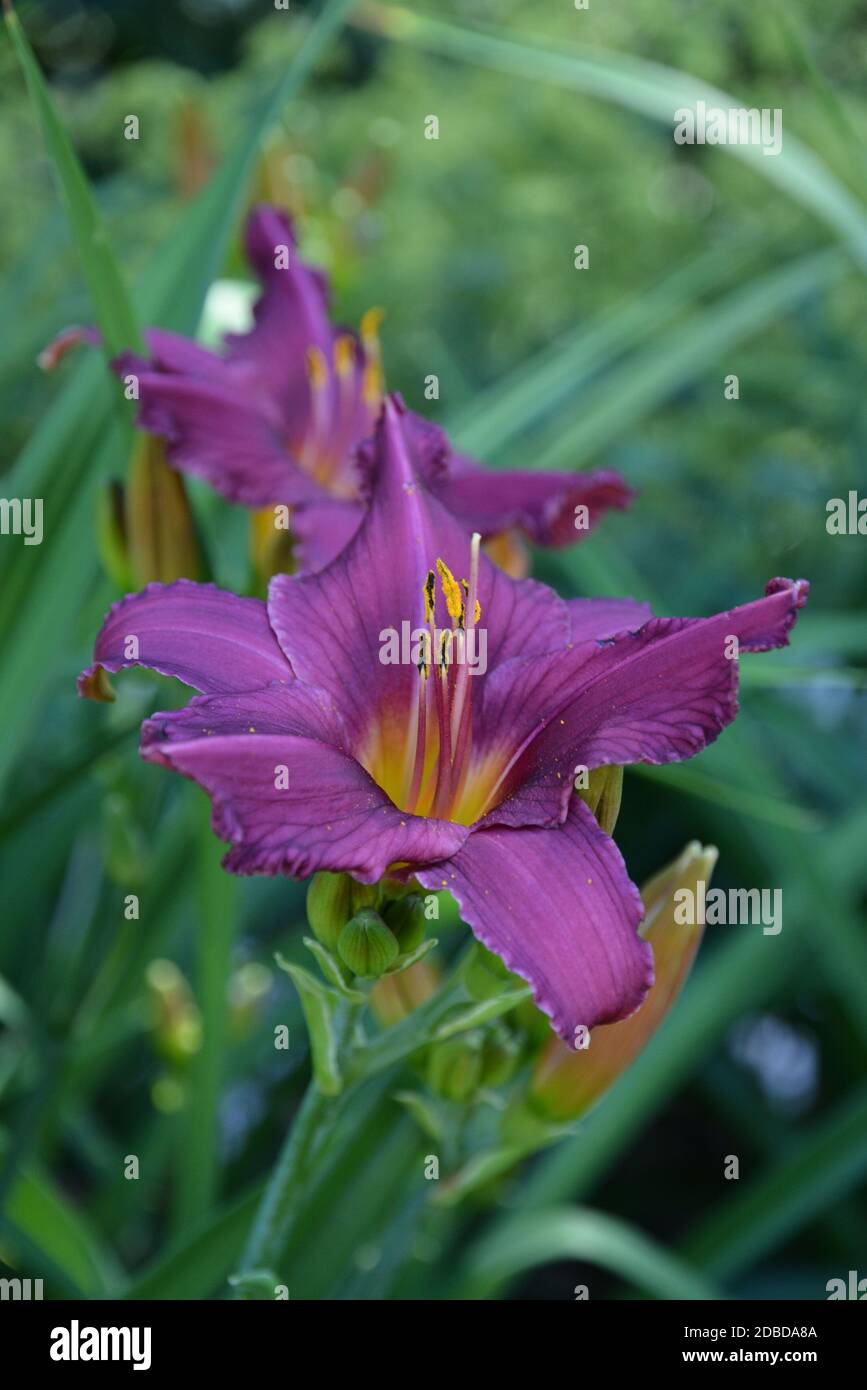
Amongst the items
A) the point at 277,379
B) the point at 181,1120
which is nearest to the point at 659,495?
the point at 277,379

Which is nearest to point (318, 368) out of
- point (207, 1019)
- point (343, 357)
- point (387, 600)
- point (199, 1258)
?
point (343, 357)

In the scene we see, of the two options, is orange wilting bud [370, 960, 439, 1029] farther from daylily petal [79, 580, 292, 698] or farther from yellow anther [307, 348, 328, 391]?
yellow anther [307, 348, 328, 391]

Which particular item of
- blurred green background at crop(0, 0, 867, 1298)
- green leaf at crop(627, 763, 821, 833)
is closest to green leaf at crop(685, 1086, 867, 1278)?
blurred green background at crop(0, 0, 867, 1298)

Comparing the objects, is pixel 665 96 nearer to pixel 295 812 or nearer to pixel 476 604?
pixel 476 604

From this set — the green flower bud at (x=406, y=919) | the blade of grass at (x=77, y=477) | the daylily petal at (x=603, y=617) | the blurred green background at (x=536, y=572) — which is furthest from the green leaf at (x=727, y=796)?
the blade of grass at (x=77, y=477)

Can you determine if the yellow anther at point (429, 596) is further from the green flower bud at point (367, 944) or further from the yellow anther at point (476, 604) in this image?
the green flower bud at point (367, 944)
